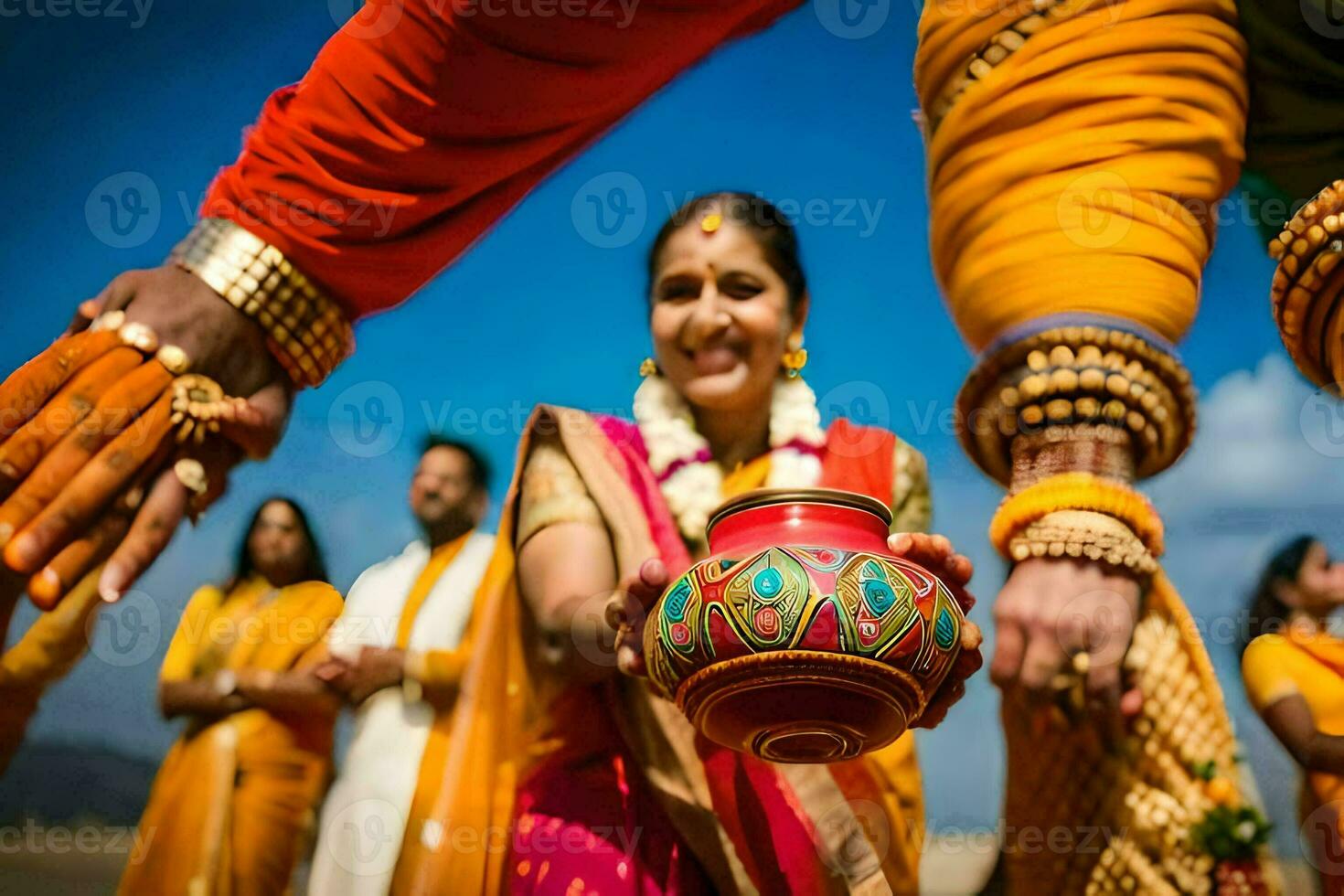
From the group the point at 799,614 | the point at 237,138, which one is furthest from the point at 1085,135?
the point at 237,138

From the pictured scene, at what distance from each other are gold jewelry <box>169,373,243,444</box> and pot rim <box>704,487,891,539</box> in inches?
41.9

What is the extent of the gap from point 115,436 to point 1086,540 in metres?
1.51

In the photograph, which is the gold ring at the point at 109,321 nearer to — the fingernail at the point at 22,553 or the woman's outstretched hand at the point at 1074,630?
the fingernail at the point at 22,553

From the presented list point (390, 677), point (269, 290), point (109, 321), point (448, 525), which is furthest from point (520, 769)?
point (109, 321)

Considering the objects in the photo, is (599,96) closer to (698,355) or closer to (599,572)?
(698,355)

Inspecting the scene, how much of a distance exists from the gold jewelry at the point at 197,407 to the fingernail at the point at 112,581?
0.23 metres

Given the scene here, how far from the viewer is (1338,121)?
8.64 feet

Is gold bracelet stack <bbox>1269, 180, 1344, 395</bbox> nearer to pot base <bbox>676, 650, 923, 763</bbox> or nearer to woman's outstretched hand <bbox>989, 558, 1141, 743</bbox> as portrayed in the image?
woman's outstretched hand <bbox>989, 558, 1141, 743</bbox>

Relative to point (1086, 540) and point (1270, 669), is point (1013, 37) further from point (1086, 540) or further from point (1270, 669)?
point (1270, 669)

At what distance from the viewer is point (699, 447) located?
2.55m

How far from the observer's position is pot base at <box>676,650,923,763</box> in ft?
5.63

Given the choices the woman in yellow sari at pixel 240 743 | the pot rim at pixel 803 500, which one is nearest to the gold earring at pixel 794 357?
the pot rim at pixel 803 500

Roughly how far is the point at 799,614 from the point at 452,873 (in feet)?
2.83

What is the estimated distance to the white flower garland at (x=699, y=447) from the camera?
2494mm
